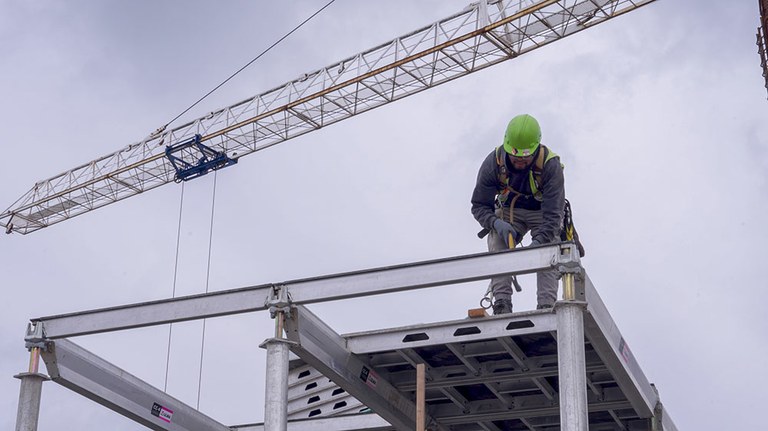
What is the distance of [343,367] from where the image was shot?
53.2 ft

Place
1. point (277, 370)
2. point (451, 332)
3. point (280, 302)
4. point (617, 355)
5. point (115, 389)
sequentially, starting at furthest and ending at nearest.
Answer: point (115, 389) → point (451, 332) → point (617, 355) → point (280, 302) → point (277, 370)

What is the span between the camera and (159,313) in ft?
52.2

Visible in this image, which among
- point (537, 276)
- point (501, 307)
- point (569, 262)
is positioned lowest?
point (569, 262)

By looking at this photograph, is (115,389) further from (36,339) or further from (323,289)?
(323,289)

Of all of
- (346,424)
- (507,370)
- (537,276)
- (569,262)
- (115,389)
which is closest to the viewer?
(569,262)

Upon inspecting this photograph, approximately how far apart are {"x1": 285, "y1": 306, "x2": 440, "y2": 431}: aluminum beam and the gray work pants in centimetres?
205

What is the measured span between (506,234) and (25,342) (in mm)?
6509

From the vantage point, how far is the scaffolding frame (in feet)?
46.3

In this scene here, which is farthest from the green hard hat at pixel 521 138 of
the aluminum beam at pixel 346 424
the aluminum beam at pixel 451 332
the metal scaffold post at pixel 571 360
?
the aluminum beam at pixel 346 424

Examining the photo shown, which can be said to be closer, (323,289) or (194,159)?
(323,289)

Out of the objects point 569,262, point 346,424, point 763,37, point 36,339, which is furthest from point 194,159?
point 569,262

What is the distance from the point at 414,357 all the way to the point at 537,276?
197 centimetres

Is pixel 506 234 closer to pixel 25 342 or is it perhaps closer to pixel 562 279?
pixel 562 279

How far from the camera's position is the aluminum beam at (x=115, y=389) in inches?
646
